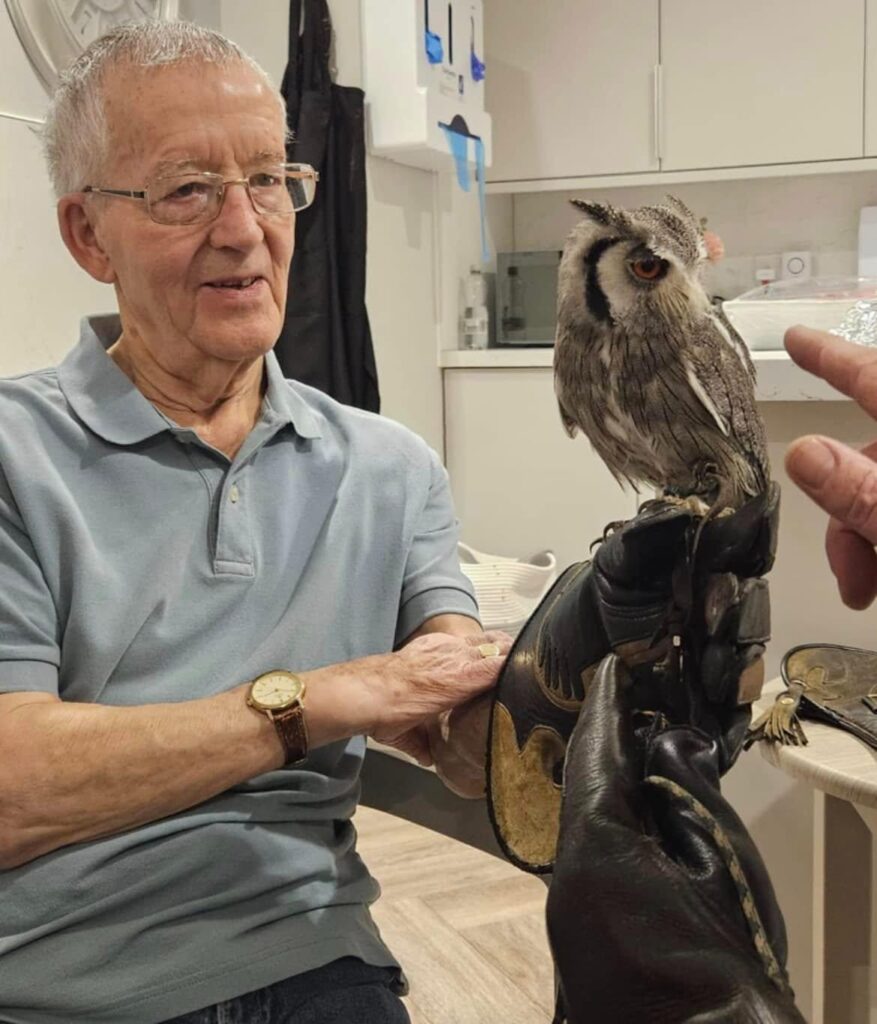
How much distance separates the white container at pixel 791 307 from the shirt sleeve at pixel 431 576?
2.42 ft

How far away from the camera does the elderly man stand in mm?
950

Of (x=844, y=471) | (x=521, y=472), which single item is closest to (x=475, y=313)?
(x=521, y=472)

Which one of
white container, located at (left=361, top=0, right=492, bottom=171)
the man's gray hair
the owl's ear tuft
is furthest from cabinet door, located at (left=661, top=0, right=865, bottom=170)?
the man's gray hair

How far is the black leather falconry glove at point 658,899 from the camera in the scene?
533 mm

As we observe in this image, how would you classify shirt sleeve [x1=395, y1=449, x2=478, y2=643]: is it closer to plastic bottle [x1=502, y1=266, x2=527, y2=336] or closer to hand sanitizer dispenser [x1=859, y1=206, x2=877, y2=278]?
plastic bottle [x1=502, y1=266, x2=527, y2=336]

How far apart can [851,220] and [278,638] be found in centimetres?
281

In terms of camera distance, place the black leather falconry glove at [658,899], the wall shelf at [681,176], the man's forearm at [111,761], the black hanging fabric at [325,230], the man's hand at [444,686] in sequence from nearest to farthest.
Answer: the black leather falconry glove at [658,899], the man's forearm at [111,761], the man's hand at [444,686], the black hanging fabric at [325,230], the wall shelf at [681,176]

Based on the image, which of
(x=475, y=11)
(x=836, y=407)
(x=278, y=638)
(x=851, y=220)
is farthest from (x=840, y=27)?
(x=278, y=638)

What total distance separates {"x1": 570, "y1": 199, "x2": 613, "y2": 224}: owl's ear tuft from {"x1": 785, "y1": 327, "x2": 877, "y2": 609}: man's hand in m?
0.38

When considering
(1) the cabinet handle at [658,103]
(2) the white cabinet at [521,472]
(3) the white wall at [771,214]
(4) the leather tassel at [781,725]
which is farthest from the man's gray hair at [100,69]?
(3) the white wall at [771,214]

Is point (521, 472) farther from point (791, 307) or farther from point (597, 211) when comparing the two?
point (597, 211)

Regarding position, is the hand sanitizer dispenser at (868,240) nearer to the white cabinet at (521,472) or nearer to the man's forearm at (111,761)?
the white cabinet at (521,472)

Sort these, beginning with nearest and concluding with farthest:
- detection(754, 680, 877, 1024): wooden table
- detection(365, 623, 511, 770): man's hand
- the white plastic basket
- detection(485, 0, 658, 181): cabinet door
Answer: detection(365, 623, 511, 770): man's hand, detection(754, 680, 877, 1024): wooden table, the white plastic basket, detection(485, 0, 658, 181): cabinet door

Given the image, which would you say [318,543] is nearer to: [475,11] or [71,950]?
[71,950]
